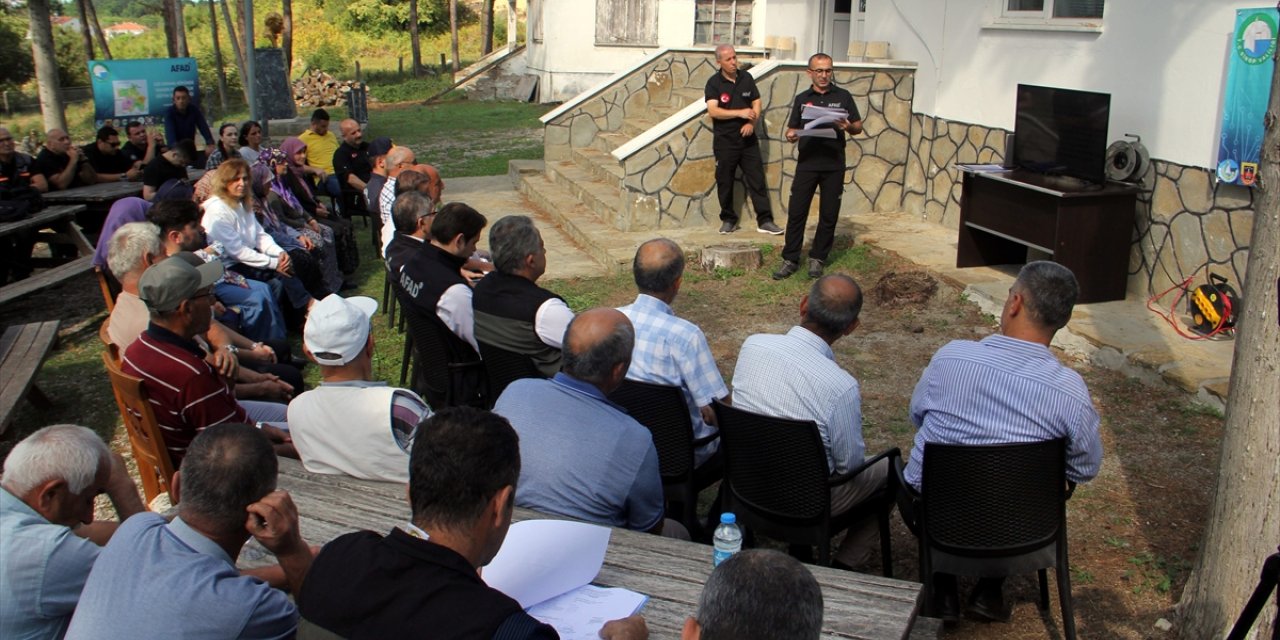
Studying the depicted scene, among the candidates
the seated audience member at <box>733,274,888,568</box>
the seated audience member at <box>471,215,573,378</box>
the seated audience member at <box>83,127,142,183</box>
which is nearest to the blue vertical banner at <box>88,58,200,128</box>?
the seated audience member at <box>83,127,142,183</box>

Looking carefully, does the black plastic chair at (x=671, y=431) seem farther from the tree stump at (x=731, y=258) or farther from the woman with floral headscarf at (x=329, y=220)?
the woman with floral headscarf at (x=329, y=220)

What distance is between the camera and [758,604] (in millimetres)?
1627

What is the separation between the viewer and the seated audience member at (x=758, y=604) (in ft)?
5.31

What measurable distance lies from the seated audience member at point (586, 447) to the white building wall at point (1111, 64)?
517 centimetres

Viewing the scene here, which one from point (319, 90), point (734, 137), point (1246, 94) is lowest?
point (734, 137)

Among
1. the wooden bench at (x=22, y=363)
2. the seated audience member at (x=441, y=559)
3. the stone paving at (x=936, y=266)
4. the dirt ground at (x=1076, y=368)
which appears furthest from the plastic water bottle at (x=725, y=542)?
the wooden bench at (x=22, y=363)

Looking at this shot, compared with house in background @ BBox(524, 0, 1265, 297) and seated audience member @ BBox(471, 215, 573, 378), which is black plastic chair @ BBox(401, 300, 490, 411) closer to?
seated audience member @ BBox(471, 215, 573, 378)

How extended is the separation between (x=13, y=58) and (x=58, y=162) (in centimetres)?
2269

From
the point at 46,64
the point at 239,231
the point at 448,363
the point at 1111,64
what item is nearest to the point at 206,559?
the point at 448,363

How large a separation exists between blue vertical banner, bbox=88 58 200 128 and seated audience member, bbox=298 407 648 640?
1131 centimetres

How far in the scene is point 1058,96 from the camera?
736cm

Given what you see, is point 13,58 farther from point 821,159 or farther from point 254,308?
point 821,159

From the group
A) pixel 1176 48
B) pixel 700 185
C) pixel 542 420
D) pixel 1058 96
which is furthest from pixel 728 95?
pixel 542 420

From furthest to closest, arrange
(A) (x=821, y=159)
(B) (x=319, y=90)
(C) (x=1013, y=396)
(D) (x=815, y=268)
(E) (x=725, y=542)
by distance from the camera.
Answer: (B) (x=319, y=90) < (D) (x=815, y=268) < (A) (x=821, y=159) < (C) (x=1013, y=396) < (E) (x=725, y=542)
